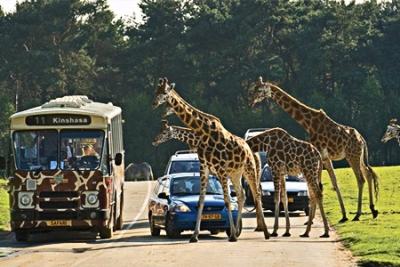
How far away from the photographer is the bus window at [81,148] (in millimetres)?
28203

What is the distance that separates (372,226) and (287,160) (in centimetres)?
263

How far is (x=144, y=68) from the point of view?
9231 cm

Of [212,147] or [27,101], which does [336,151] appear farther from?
[27,101]

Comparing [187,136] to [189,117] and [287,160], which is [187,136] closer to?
[189,117]

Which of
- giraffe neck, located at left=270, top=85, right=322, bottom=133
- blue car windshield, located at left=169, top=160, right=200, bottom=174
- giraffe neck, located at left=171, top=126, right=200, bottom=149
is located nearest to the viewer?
giraffe neck, located at left=171, top=126, right=200, bottom=149

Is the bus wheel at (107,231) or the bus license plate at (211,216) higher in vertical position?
the bus license plate at (211,216)

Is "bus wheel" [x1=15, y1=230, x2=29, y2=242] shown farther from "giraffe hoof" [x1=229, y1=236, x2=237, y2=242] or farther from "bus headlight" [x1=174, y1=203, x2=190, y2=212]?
"giraffe hoof" [x1=229, y1=236, x2=237, y2=242]

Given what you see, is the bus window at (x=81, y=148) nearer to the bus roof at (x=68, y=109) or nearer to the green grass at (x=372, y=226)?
the bus roof at (x=68, y=109)

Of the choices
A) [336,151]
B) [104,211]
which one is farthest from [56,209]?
[336,151]

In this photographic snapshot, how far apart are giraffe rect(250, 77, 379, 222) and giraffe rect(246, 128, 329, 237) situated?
216cm

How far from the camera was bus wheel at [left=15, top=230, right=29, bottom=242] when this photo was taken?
28231 mm

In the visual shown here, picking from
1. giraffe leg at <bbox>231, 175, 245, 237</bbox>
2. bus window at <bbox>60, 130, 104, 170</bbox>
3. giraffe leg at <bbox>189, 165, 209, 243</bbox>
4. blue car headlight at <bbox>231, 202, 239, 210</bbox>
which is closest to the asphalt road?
giraffe leg at <bbox>189, 165, 209, 243</bbox>

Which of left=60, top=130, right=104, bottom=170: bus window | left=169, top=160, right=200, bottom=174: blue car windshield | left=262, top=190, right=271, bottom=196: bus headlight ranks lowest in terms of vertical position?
left=262, top=190, right=271, bottom=196: bus headlight

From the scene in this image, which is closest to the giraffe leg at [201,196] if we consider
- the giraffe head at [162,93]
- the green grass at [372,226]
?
the giraffe head at [162,93]
